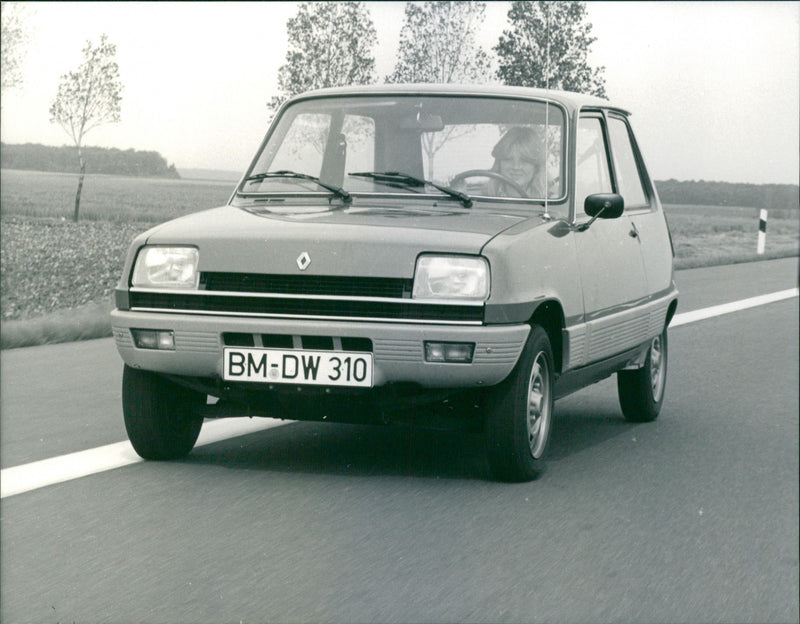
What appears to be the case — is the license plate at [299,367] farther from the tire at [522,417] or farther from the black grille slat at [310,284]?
the tire at [522,417]

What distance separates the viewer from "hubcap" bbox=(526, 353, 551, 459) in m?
5.36

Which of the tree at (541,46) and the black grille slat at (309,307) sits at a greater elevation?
the tree at (541,46)

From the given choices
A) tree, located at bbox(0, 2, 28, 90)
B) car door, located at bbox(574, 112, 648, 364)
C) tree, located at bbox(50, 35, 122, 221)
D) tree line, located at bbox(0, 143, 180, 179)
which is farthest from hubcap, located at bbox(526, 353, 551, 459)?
tree line, located at bbox(0, 143, 180, 179)

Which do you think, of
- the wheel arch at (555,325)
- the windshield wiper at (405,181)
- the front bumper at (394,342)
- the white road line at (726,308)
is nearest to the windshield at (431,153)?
the windshield wiper at (405,181)

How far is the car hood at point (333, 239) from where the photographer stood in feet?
16.4

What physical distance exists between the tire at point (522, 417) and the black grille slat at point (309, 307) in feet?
1.11

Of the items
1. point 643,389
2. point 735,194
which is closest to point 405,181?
point 643,389

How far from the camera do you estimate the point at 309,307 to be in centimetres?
505

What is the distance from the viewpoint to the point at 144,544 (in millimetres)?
4195

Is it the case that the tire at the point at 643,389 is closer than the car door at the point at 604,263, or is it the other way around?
the car door at the point at 604,263

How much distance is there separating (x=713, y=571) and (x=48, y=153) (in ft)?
44.5

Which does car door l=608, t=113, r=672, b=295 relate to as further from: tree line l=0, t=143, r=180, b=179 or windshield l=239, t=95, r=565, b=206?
tree line l=0, t=143, r=180, b=179

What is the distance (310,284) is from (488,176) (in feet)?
4.04

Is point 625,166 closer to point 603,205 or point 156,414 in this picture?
point 603,205
